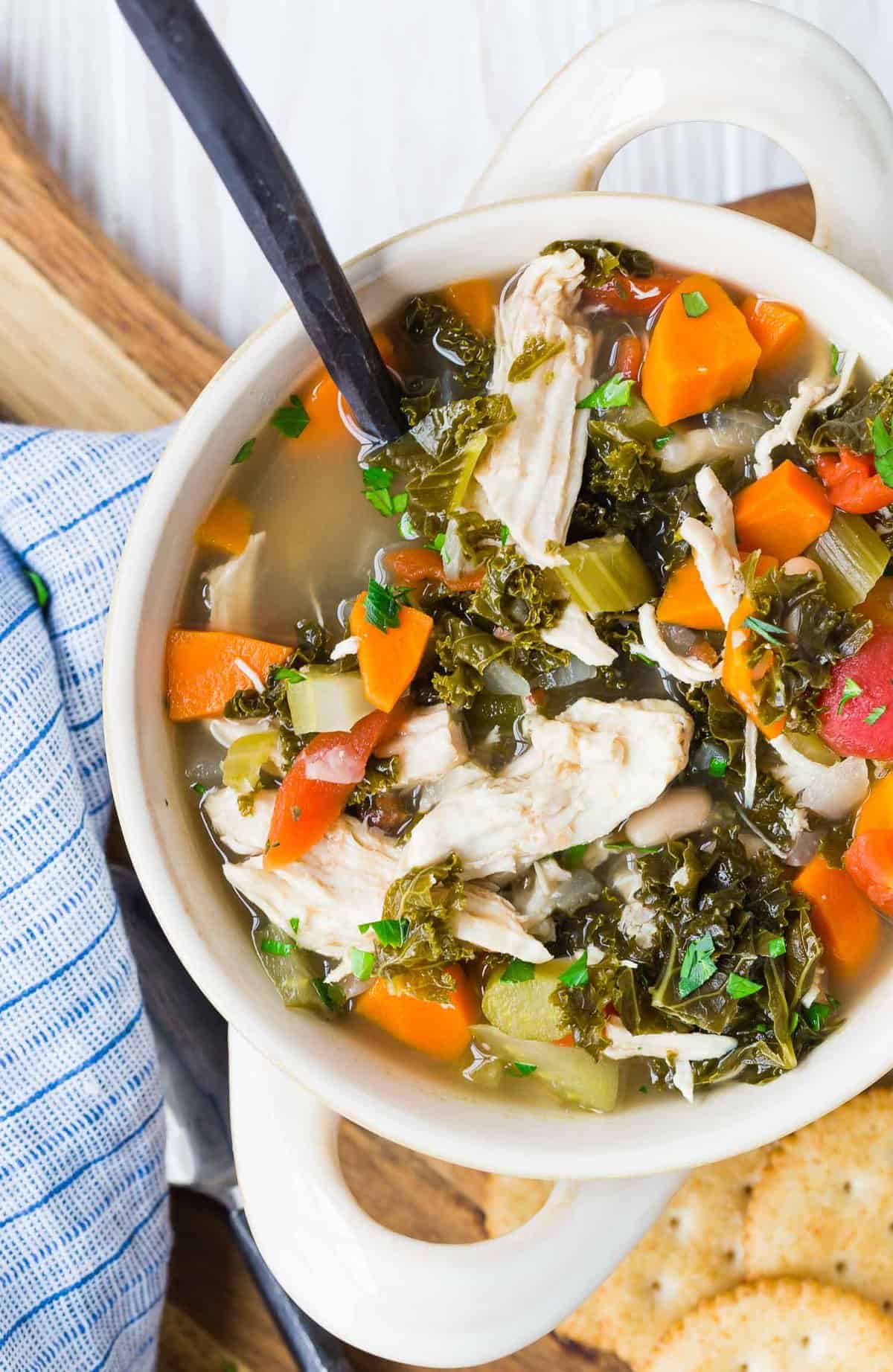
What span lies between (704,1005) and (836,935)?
0.25 meters

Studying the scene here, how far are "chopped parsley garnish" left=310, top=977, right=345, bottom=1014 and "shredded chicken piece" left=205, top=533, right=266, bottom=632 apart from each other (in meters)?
0.61

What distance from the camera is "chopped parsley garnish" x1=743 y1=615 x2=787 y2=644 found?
5.97 feet

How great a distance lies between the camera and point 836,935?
79.3 inches

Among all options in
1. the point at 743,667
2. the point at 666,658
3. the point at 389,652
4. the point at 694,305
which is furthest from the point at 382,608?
the point at 694,305

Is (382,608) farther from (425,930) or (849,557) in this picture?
(849,557)

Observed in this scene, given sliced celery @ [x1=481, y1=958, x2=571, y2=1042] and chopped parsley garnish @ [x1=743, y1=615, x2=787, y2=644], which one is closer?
chopped parsley garnish @ [x1=743, y1=615, x2=787, y2=644]

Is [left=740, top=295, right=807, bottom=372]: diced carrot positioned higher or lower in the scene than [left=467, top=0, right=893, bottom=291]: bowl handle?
lower

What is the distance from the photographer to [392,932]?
6.46 ft

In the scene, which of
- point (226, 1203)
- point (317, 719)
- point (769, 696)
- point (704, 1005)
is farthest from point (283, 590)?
point (226, 1203)

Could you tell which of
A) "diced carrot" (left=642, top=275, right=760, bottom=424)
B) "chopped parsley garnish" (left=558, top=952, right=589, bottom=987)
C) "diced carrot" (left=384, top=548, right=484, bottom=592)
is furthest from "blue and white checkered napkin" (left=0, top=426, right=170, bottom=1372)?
"diced carrot" (left=642, top=275, right=760, bottom=424)

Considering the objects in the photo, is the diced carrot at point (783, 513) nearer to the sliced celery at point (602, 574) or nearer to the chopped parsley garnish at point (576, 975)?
the sliced celery at point (602, 574)

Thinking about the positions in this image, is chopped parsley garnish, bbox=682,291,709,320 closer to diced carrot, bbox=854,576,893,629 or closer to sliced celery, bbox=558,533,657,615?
sliced celery, bbox=558,533,657,615

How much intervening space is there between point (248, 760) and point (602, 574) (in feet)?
2.11

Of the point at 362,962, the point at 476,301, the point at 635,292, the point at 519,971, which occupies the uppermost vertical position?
the point at 476,301
